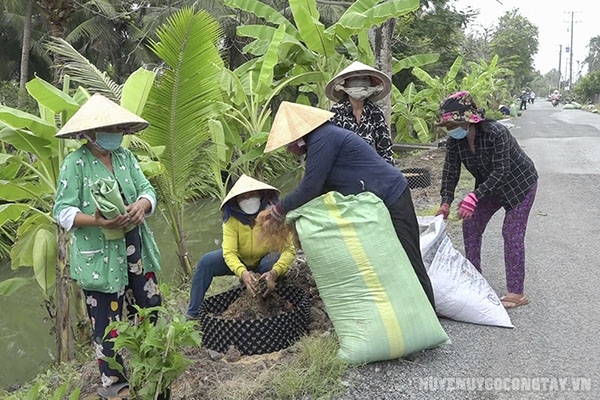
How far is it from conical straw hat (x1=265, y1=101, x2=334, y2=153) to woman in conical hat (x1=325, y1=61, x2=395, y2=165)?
0.82 metres

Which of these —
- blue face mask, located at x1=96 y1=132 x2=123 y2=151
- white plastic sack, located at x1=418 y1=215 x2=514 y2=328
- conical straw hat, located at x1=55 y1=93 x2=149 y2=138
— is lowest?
white plastic sack, located at x1=418 y1=215 x2=514 y2=328

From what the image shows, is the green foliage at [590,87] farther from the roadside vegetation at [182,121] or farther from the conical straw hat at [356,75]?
the conical straw hat at [356,75]

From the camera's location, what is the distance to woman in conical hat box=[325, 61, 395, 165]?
151 inches

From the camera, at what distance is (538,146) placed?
12.7m

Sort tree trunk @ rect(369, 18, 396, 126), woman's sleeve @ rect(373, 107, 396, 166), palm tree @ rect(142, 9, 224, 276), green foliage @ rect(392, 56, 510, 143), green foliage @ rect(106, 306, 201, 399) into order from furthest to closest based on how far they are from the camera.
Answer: green foliage @ rect(392, 56, 510, 143) → tree trunk @ rect(369, 18, 396, 126) → palm tree @ rect(142, 9, 224, 276) → woman's sleeve @ rect(373, 107, 396, 166) → green foliage @ rect(106, 306, 201, 399)

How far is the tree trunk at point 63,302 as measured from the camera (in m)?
3.56

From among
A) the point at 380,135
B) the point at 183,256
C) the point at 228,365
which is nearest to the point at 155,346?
the point at 228,365

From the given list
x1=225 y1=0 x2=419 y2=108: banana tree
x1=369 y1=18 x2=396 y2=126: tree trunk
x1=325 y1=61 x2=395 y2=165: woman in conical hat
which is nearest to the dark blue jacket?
x1=325 y1=61 x2=395 y2=165: woman in conical hat

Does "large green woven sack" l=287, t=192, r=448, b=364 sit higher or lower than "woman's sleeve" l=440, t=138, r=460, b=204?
lower

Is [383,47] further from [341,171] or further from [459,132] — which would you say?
[341,171]

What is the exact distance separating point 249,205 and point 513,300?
1930 millimetres

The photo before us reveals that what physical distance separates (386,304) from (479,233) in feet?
4.79

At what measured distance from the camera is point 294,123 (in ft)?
9.97

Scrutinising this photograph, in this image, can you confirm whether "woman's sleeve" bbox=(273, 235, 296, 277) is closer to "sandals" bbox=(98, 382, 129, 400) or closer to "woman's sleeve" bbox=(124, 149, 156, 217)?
"woman's sleeve" bbox=(124, 149, 156, 217)
